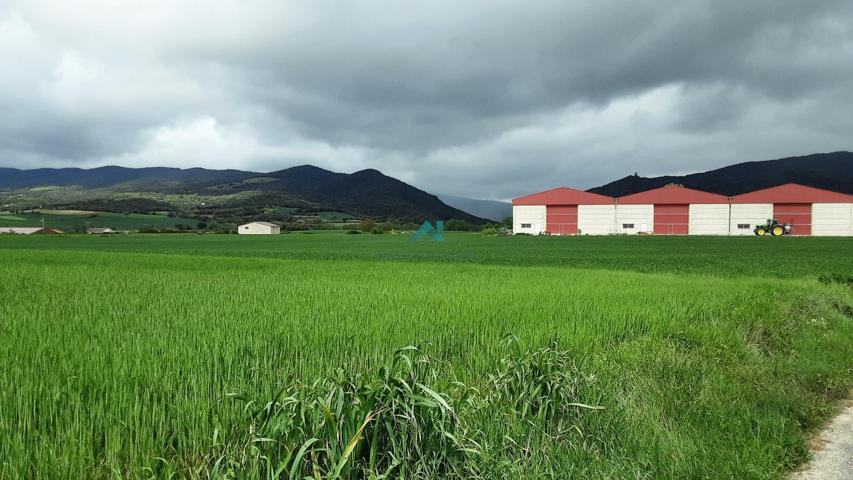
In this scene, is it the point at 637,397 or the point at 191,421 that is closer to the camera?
the point at 191,421

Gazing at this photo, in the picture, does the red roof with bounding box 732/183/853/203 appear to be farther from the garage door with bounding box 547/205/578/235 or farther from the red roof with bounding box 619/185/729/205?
the garage door with bounding box 547/205/578/235

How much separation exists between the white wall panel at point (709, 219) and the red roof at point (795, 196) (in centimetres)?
228

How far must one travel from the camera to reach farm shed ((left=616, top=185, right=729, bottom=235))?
208 ft

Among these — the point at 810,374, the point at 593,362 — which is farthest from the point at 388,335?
the point at 810,374

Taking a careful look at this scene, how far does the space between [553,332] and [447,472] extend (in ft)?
10.4

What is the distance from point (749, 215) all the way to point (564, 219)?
23.5 metres

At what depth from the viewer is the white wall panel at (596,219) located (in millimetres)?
66000

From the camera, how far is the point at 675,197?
6394 cm

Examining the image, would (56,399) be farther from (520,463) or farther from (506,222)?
(506,222)

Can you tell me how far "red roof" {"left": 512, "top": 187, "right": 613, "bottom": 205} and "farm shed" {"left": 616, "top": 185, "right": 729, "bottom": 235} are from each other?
3.25 m

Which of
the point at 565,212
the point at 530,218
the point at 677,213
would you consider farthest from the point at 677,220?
the point at 530,218

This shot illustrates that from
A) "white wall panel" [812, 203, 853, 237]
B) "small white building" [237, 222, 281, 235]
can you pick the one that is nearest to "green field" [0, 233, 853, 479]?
"white wall panel" [812, 203, 853, 237]

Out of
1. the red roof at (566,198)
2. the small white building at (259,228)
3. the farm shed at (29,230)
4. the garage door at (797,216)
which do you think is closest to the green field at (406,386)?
the red roof at (566,198)

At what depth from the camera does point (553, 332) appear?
561cm
